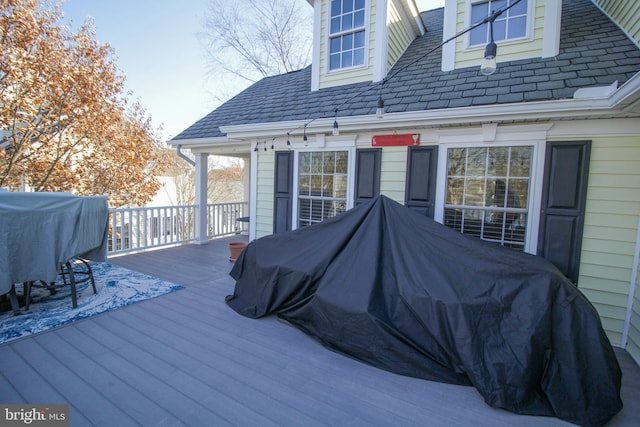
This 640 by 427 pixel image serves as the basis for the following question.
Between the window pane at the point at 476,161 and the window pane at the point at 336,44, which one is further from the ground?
the window pane at the point at 336,44

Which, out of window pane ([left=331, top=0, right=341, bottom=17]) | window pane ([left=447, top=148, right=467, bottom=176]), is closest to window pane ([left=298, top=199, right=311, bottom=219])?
window pane ([left=447, top=148, right=467, bottom=176])

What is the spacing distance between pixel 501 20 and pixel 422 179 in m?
2.24

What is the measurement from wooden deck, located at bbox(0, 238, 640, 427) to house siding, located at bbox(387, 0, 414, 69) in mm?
4250

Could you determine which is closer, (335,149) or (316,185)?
(335,149)

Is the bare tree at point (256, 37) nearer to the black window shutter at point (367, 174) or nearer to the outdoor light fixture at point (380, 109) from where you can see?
the black window shutter at point (367, 174)

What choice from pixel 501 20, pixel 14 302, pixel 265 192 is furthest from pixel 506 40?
pixel 14 302

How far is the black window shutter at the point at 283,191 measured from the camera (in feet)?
15.9

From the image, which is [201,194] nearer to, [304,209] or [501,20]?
[304,209]

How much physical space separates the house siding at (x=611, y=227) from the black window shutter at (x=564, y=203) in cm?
6

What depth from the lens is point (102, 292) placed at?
3836 mm

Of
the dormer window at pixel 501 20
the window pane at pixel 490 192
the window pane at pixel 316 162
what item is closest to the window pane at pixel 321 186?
the window pane at pixel 316 162

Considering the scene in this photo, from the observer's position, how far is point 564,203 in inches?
123

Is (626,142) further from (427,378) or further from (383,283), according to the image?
(427,378)

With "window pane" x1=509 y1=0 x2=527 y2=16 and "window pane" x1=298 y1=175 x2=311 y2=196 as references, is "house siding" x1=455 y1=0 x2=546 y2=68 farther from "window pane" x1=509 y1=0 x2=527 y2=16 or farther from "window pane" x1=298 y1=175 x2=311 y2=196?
"window pane" x1=298 y1=175 x2=311 y2=196
